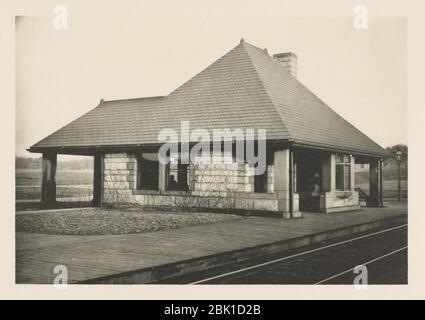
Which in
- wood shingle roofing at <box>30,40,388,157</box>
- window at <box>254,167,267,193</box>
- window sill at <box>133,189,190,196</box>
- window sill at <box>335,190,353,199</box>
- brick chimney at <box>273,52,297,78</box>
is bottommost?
window sill at <box>335,190,353,199</box>

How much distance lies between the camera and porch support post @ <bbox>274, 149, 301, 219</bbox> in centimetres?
1536

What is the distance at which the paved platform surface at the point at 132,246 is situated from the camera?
7.53 metres

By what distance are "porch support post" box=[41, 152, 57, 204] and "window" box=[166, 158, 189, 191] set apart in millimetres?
5648

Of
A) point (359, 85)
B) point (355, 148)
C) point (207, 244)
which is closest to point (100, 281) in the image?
point (207, 244)

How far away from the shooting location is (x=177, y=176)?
61.1 feet

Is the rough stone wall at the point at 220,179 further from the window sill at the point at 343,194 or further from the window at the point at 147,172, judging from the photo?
the window sill at the point at 343,194

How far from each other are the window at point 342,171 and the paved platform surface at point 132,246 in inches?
249

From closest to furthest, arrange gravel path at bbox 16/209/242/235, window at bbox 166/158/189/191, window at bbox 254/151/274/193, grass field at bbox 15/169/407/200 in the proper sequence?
gravel path at bbox 16/209/242/235 → window at bbox 254/151/274/193 → window at bbox 166/158/189/191 → grass field at bbox 15/169/407/200

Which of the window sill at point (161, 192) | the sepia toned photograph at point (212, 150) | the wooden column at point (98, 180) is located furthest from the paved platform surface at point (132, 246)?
the wooden column at point (98, 180)

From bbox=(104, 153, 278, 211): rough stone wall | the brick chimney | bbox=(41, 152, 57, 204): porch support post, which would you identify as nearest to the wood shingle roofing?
bbox=(41, 152, 57, 204): porch support post

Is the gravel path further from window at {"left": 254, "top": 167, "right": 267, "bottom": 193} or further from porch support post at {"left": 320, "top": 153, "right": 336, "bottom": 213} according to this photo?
porch support post at {"left": 320, "top": 153, "right": 336, "bottom": 213}

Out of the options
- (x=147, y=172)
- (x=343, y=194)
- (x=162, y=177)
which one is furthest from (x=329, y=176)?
(x=147, y=172)
